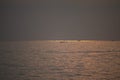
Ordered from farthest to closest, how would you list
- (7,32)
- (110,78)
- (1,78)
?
(7,32)
(110,78)
(1,78)

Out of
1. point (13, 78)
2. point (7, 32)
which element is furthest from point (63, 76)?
point (7, 32)

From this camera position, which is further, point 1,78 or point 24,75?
point 24,75

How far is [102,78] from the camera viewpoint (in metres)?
20.3

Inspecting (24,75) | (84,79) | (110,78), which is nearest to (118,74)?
(110,78)

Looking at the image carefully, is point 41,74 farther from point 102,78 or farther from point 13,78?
point 102,78

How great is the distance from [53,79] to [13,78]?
8.92 ft

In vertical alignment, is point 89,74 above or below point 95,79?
above

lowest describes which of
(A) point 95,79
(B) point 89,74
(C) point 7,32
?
(A) point 95,79

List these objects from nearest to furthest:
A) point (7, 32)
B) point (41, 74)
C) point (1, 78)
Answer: point (1, 78) < point (41, 74) < point (7, 32)

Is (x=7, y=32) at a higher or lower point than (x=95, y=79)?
higher

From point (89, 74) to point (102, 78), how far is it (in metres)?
2.09

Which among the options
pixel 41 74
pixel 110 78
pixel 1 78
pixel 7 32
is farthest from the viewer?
pixel 7 32

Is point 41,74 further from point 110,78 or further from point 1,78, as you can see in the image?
point 110,78

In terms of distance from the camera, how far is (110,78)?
20406 mm
